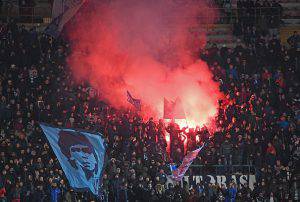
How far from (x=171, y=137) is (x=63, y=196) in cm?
474

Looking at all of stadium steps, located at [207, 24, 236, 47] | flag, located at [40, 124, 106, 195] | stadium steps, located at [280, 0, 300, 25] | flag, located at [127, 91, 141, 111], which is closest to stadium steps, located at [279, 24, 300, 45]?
stadium steps, located at [280, 0, 300, 25]

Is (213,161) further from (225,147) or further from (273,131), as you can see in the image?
(273,131)

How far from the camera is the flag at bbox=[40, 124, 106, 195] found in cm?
2264

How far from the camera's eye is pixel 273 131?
3002 cm

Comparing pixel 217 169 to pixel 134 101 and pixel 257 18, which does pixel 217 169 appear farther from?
pixel 257 18

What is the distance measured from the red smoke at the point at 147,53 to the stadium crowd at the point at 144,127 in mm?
794

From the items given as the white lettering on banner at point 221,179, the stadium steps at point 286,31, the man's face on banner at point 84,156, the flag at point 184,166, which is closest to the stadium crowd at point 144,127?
the white lettering on banner at point 221,179

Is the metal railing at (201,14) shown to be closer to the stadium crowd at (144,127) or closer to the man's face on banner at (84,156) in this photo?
the stadium crowd at (144,127)

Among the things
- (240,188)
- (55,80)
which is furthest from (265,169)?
(55,80)

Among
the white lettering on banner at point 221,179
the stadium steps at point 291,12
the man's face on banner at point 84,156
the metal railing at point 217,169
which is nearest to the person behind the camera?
the man's face on banner at point 84,156

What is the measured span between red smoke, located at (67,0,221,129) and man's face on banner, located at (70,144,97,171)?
8928mm

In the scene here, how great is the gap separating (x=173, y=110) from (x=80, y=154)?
7913 millimetres

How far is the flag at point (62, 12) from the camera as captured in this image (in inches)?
1259

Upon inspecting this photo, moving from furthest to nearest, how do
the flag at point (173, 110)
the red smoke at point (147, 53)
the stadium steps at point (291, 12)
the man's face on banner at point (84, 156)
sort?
the stadium steps at point (291, 12) < the red smoke at point (147, 53) < the flag at point (173, 110) < the man's face on banner at point (84, 156)
